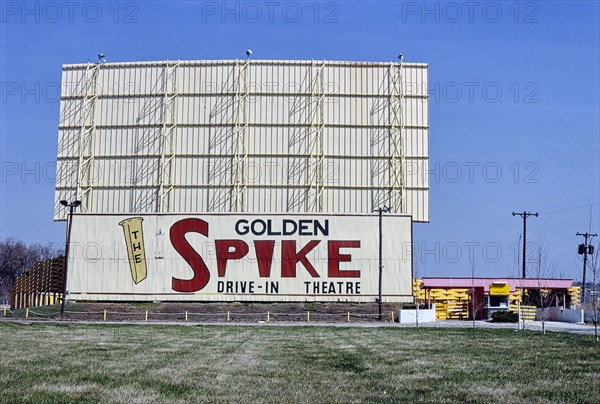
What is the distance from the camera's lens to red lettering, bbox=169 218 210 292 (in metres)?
61.8

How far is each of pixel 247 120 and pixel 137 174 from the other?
32.8 ft

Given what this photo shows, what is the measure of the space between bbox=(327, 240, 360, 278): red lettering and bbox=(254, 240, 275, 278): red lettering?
4.42 m

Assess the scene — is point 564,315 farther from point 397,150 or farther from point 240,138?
point 240,138

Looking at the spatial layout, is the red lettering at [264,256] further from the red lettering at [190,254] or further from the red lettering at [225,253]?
the red lettering at [190,254]

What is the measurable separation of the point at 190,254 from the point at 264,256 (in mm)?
5652

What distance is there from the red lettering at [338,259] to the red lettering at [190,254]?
936cm

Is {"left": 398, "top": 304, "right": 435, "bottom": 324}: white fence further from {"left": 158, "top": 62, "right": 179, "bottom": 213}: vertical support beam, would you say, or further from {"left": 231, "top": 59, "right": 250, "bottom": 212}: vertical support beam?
{"left": 158, "top": 62, "right": 179, "bottom": 213}: vertical support beam

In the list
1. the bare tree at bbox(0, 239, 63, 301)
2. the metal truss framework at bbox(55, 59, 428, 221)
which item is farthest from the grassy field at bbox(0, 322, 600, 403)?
the bare tree at bbox(0, 239, 63, 301)

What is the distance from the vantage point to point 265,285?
61.7m

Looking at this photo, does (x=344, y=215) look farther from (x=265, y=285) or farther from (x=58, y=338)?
(x=58, y=338)

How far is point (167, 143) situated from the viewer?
216ft

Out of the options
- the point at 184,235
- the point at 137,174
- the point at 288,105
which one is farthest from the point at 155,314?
the point at 288,105

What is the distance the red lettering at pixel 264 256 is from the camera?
61753 mm

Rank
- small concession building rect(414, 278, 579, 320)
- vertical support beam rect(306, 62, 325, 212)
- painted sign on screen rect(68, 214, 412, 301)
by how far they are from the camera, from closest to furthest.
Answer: painted sign on screen rect(68, 214, 412, 301) < small concession building rect(414, 278, 579, 320) < vertical support beam rect(306, 62, 325, 212)
